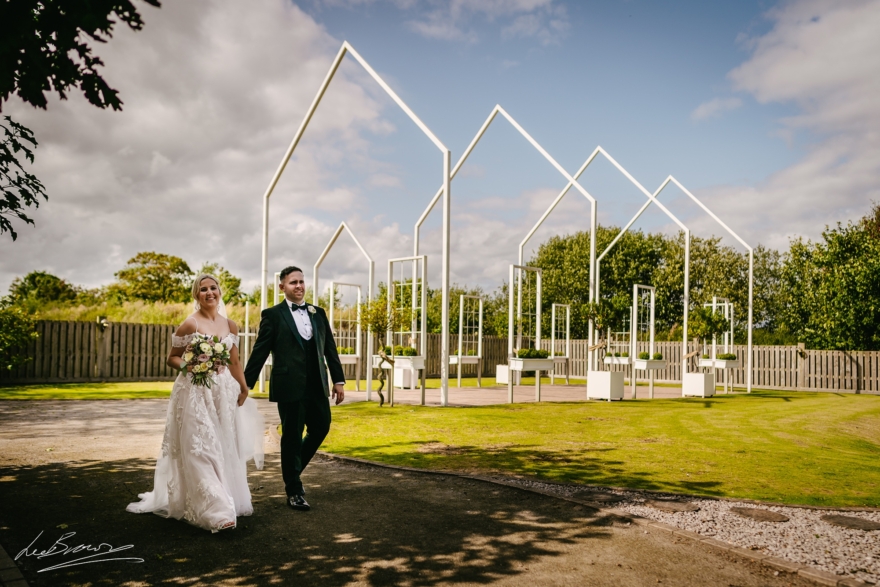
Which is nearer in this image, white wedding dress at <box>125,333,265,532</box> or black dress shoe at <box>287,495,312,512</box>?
white wedding dress at <box>125,333,265,532</box>

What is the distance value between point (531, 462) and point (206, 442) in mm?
4198

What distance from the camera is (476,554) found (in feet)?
14.1

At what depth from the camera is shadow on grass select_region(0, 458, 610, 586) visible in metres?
3.94

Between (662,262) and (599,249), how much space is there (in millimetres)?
6019

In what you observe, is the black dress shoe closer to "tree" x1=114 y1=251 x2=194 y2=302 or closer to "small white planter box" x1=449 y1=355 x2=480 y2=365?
"small white planter box" x1=449 y1=355 x2=480 y2=365

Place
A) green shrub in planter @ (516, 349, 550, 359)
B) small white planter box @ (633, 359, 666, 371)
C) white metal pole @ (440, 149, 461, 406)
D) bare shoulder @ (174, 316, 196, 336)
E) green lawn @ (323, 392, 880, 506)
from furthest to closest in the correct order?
small white planter box @ (633, 359, 666, 371), green shrub in planter @ (516, 349, 550, 359), white metal pole @ (440, 149, 461, 406), green lawn @ (323, 392, 880, 506), bare shoulder @ (174, 316, 196, 336)

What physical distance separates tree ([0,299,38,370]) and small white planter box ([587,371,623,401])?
679 inches

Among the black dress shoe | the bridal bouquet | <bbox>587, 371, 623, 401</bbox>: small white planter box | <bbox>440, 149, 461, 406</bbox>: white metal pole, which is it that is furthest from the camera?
<bbox>587, 371, 623, 401</bbox>: small white planter box

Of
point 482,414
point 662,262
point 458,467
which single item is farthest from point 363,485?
point 662,262

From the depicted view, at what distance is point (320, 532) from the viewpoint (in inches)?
189

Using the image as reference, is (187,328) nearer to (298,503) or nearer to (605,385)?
(298,503)

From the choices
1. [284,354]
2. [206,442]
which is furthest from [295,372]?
[206,442]

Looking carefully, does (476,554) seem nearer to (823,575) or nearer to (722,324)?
(823,575)

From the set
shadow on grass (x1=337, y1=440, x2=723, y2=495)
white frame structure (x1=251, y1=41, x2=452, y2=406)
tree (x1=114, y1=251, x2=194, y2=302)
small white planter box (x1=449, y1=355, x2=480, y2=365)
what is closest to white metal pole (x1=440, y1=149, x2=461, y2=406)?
white frame structure (x1=251, y1=41, x2=452, y2=406)
